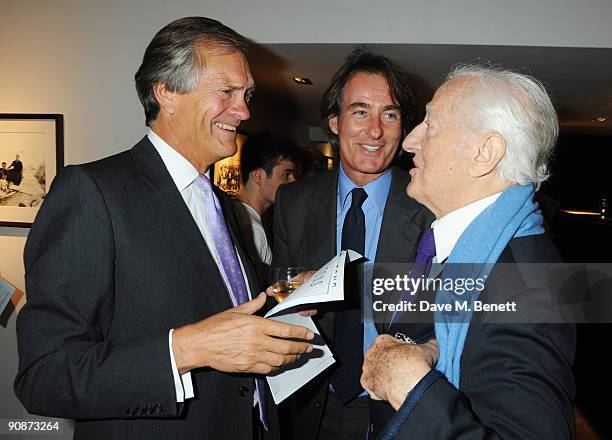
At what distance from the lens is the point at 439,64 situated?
2965mm

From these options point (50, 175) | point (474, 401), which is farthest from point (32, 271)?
point (50, 175)

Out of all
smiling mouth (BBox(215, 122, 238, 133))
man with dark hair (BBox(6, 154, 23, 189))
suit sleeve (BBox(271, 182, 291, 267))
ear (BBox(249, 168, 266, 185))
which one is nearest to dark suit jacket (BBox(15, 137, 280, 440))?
smiling mouth (BBox(215, 122, 238, 133))

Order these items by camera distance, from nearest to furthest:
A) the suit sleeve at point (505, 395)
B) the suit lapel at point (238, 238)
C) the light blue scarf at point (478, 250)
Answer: the suit sleeve at point (505, 395)
the light blue scarf at point (478, 250)
the suit lapel at point (238, 238)

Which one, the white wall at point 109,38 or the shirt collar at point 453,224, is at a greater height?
the white wall at point 109,38

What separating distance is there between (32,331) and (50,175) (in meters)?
1.91

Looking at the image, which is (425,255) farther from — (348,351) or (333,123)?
(333,123)

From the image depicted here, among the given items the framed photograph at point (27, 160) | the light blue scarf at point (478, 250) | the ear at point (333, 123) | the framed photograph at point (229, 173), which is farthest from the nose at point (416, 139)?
the framed photograph at point (229, 173)

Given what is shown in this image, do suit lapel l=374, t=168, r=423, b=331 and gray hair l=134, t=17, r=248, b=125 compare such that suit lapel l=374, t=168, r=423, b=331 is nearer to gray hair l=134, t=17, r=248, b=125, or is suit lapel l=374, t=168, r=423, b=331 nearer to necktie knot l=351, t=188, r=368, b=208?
necktie knot l=351, t=188, r=368, b=208

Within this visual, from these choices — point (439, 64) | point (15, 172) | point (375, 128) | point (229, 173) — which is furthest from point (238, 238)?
point (229, 173)

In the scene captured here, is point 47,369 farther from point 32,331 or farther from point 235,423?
point 235,423

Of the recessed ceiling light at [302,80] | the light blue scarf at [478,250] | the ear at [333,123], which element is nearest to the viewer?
the light blue scarf at [478,250]

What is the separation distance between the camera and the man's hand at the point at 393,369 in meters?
0.89

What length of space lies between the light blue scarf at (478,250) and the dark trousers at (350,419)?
35.9 inches

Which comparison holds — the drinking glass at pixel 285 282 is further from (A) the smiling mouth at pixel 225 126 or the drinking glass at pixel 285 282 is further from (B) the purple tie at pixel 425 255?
(A) the smiling mouth at pixel 225 126
